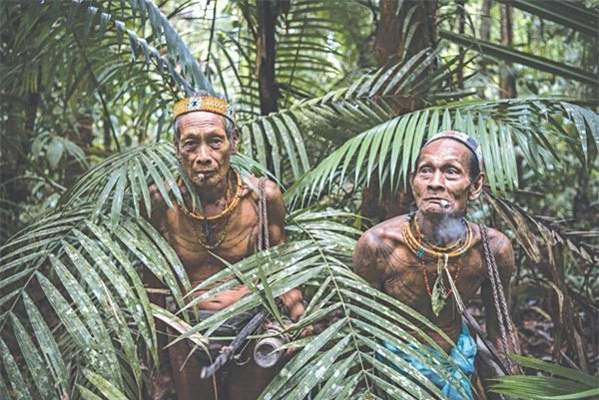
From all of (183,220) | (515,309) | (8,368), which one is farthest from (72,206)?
(515,309)

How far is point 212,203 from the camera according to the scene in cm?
208

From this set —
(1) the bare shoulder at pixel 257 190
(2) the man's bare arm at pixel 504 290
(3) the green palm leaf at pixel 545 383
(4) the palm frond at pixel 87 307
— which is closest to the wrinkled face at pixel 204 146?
→ (1) the bare shoulder at pixel 257 190

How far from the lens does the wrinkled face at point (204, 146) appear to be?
1982mm

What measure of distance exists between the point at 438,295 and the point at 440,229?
18 cm

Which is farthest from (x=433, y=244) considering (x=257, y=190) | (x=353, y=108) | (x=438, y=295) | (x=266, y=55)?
(x=266, y=55)

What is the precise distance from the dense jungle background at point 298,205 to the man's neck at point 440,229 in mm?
236

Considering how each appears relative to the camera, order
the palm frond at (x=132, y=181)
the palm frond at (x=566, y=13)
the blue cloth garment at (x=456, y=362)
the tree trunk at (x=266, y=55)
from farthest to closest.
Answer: the tree trunk at (x=266, y=55) → the palm frond at (x=566, y=13) → the palm frond at (x=132, y=181) → the blue cloth garment at (x=456, y=362)

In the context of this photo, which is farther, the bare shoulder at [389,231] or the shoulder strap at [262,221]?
the shoulder strap at [262,221]

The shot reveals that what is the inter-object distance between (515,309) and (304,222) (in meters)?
1.73

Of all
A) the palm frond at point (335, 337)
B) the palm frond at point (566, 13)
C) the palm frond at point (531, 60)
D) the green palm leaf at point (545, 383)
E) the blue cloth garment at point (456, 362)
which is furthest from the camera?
the palm frond at point (531, 60)

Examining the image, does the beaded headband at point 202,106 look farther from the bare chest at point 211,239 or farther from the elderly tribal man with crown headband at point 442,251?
the elderly tribal man with crown headband at point 442,251

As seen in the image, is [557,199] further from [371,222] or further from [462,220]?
[462,220]

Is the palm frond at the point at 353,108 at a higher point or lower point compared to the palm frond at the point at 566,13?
lower

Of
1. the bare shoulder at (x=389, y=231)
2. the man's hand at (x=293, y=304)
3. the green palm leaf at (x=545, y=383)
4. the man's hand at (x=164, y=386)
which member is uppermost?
the bare shoulder at (x=389, y=231)
